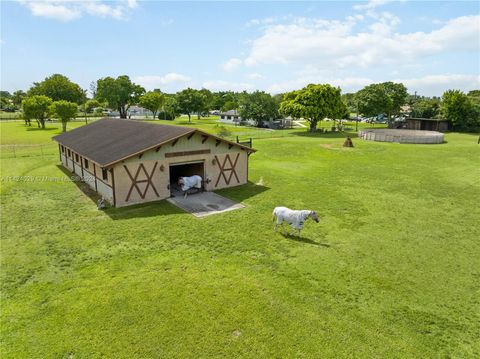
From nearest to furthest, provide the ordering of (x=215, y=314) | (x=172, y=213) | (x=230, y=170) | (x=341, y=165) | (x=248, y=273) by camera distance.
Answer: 1. (x=215, y=314)
2. (x=248, y=273)
3. (x=172, y=213)
4. (x=230, y=170)
5. (x=341, y=165)

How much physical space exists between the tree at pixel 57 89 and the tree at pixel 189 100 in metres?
36.8

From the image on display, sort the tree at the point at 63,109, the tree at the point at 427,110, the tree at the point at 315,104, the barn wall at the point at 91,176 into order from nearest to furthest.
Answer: the barn wall at the point at 91,176
the tree at the point at 63,109
the tree at the point at 315,104
the tree at the point at 427,110

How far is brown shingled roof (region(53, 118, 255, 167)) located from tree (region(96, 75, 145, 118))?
6817cm

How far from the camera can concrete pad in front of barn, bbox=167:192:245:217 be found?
1780 cm

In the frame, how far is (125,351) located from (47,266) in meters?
5.91

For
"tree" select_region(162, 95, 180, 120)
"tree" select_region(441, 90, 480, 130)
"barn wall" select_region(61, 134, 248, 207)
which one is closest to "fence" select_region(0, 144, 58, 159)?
"barn wall" select_region(61, 134, 248, 207)

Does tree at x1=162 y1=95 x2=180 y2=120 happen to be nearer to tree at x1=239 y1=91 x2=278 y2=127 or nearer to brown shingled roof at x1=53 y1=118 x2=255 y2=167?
tree at x1=239 y1=91 x2=278 y2=127

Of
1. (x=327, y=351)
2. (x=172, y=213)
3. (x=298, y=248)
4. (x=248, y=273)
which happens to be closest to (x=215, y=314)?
(x=248, y=273)

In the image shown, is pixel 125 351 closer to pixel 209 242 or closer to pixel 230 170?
pixel 209 242

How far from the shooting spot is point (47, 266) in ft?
39.5

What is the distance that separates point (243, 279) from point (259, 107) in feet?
216

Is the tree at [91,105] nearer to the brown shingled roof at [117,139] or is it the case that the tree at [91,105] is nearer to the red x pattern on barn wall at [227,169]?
the brown shingled roof at [117,139]

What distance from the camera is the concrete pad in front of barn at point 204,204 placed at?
17798 millimetres

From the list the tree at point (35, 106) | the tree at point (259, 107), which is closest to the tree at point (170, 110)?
the tree at point (259, 107)
